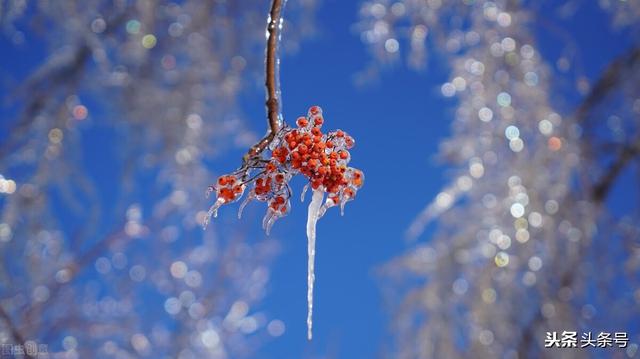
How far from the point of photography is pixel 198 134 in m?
4.11

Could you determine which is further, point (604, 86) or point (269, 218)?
point (604, 86)

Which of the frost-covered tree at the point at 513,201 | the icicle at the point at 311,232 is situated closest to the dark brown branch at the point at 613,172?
the frost-covered tree at the point at 513,201

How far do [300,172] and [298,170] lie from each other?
0.03 feet

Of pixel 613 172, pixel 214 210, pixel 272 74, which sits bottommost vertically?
pixel 214 210

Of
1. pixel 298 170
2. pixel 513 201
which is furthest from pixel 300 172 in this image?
pixel 513 201

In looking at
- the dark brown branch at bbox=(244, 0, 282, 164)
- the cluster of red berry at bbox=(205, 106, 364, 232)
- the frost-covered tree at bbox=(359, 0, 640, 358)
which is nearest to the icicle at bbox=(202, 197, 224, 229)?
the cluster of red berry at bbox=(205, 106, 364, 232)

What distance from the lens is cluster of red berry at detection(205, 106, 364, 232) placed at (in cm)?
116

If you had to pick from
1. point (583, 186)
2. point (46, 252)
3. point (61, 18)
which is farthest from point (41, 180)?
point (583, 186)

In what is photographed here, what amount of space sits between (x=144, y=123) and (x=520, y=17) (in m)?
2.42

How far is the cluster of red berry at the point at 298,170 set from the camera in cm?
116

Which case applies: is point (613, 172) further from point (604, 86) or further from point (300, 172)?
point (300, 172)

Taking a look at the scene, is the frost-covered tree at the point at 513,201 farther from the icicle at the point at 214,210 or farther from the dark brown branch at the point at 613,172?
the icicle at the point at 214,210

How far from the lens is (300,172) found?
120 centimetres

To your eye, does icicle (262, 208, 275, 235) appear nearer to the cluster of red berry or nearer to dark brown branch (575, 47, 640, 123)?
the cluster of red berry
